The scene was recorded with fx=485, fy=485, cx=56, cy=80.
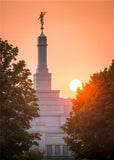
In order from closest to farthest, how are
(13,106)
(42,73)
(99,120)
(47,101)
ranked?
(13,106)
(99,120)
(47,101)
(42,73)

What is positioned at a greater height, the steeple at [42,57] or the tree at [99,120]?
the steeple at [42,57]

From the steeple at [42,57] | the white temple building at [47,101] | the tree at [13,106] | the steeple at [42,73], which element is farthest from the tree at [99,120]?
the steeple at [42,57]

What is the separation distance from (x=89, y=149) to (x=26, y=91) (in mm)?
9007

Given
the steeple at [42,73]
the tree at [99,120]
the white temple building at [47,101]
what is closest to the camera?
the tree at [99,120]

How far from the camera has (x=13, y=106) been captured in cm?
4353

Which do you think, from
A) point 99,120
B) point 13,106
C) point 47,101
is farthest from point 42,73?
point 13,106

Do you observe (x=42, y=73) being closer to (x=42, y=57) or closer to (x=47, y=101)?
(x=42, y=57)

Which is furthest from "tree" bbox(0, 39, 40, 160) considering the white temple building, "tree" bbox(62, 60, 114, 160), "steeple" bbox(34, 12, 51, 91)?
"steeple" bbox(34, 12, 51, 91)

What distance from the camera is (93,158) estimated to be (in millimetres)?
49625

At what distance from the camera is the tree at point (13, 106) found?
141ft

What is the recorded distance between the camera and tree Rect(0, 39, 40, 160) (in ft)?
141

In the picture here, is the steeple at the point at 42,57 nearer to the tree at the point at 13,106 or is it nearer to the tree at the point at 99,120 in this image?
the tree at the point at 99,120

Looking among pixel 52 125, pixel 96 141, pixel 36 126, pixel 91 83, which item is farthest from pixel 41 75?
pixel 96 141

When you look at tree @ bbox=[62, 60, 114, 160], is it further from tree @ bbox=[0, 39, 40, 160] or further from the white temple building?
the white temple building
